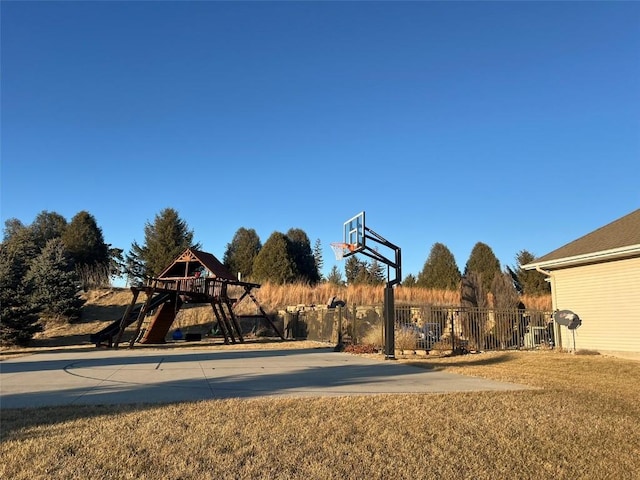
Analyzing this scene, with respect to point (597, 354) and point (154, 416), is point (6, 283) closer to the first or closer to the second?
point (154, 416)

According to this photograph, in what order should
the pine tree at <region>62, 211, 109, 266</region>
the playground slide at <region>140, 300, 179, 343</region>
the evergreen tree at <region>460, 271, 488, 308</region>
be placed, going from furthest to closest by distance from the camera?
the pine tree at <region>62, 211, 109, 266</region>, the evergreen tree at <region>460, 271, 488, 308</region>, the playground slide at <region>140, 300, 179, 343</region>

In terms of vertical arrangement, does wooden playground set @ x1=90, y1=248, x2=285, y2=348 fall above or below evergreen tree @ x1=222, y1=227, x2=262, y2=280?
below

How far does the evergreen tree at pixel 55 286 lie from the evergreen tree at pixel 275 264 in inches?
662

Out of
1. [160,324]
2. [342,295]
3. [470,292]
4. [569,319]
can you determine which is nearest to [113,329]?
[160,324]

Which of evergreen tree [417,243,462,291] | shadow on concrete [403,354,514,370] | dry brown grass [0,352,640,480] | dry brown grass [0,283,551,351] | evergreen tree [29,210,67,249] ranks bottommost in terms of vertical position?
dry brown grass [0,352,640,480]

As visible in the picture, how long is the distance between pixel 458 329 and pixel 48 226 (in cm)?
4212

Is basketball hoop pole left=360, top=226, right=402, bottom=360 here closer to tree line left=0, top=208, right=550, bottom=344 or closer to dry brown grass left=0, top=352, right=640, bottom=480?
dry brown grass left=0, top=352, right=640, bottom=480

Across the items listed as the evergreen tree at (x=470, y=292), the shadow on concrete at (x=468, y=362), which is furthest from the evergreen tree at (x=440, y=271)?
the shadow on concrete at (x=468, y=362)

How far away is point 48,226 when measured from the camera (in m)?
47.7

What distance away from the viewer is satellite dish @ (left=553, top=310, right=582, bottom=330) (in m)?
17.0

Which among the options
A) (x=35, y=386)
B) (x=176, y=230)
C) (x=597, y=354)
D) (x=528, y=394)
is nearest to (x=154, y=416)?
(x=35, y=386)

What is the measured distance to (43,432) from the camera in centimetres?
552

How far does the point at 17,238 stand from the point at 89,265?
6019 mm

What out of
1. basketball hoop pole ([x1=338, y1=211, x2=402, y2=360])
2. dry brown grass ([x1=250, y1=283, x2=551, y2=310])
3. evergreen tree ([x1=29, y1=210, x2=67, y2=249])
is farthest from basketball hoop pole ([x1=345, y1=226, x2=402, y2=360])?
evergreen tree ([x1=29, y1=210, x2=67, y2=249])
